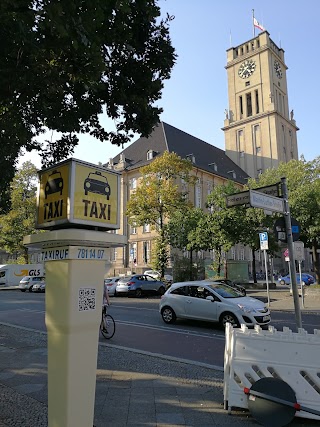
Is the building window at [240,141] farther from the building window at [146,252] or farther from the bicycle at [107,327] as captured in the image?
the bicycle at [107,327]

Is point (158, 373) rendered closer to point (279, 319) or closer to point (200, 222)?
point (279, 319)

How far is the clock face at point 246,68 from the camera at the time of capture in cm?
7756

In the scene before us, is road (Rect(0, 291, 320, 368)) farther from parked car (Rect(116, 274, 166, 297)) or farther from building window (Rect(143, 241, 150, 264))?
building window (Rect(143, 241, 150, 264))

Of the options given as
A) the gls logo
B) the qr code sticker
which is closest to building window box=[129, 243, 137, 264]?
the gls logo

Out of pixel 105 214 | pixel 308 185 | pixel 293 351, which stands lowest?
pixel 293 351

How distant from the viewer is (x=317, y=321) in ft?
45.9

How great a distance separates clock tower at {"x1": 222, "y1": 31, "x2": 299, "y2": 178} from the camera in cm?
7438

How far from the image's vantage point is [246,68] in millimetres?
78562

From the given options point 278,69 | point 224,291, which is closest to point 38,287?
point 224,291

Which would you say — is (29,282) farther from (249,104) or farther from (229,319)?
(249,104)

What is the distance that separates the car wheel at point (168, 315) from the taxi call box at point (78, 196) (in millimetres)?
10902

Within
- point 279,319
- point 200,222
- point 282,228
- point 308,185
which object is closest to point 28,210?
point 200,222

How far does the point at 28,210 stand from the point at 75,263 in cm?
4832

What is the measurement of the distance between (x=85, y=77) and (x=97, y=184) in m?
3.09
